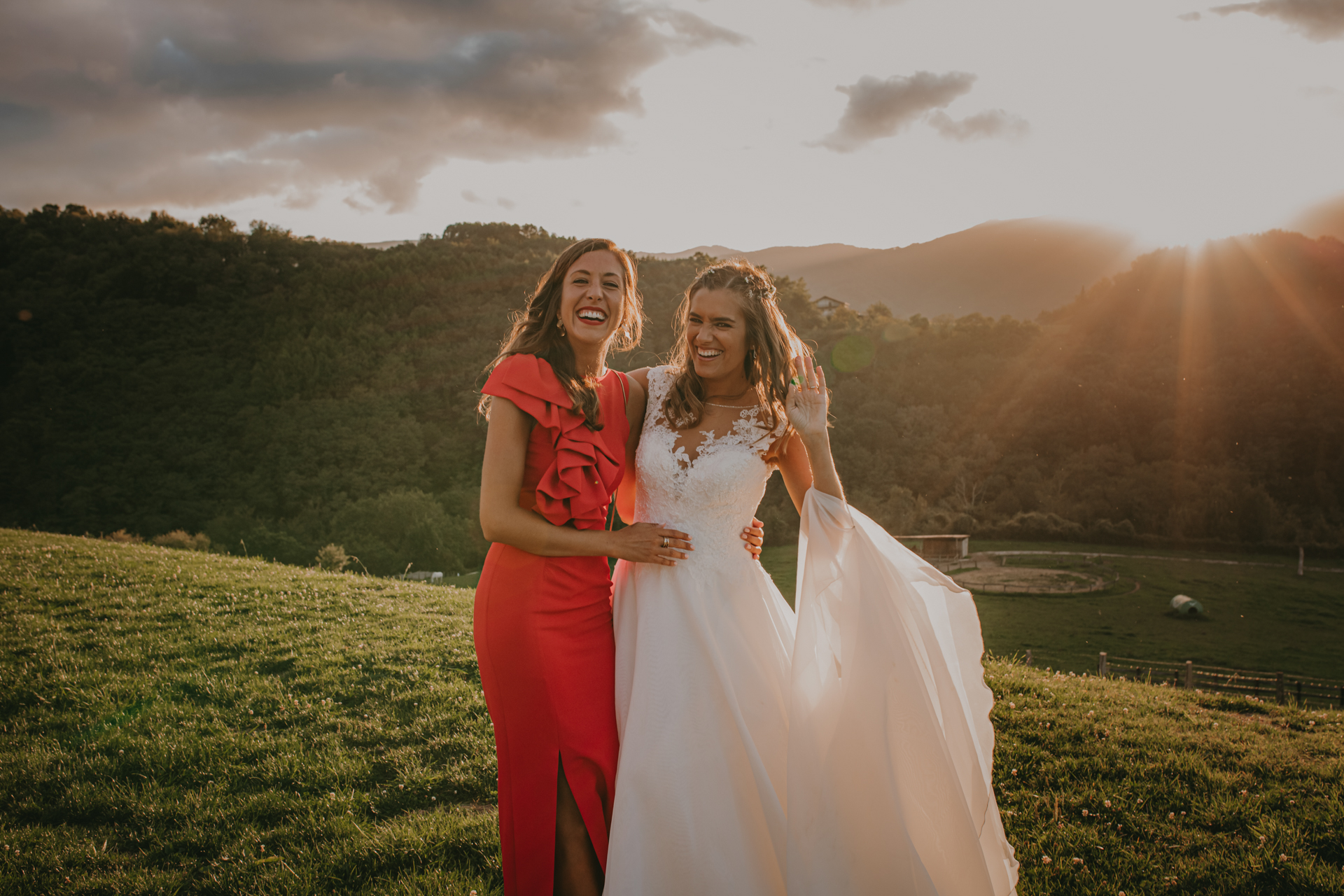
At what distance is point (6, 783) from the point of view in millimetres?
3811

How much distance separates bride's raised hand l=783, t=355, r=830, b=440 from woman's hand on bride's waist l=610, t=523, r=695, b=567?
70 centimetres

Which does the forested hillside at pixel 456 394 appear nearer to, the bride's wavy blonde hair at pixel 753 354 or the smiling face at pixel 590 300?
the bride's wavy blonde hair at pixel 753 354

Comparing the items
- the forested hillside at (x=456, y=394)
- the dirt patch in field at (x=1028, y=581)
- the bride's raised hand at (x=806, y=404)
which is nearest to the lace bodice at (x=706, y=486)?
the bride's raised hand at (x=806, y=404)

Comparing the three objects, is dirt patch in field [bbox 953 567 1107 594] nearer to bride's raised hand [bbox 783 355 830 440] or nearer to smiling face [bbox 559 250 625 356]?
bride's raised hand [bbox 783 355 830 440]

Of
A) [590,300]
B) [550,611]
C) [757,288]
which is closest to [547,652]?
[550,611]

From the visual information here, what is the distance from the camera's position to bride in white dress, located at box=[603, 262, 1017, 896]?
2.22 meters

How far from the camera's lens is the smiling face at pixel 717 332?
2904mm

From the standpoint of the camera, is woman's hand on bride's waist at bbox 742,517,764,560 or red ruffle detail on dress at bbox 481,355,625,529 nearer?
red ruffle detail on dress at bbox 481,355,625,529

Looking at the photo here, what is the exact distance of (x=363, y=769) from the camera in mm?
4043

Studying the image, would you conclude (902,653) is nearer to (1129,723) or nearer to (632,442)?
(632,442)

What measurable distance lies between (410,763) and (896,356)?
64.0 metres

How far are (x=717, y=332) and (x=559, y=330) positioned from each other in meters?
0.65

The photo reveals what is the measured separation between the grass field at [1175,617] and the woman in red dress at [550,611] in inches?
924

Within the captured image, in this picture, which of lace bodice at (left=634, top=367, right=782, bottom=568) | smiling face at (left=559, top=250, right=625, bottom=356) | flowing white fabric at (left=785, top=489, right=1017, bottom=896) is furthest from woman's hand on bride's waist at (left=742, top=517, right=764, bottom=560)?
smiling face at (left=559, top=250, right=625, bottom=356)
